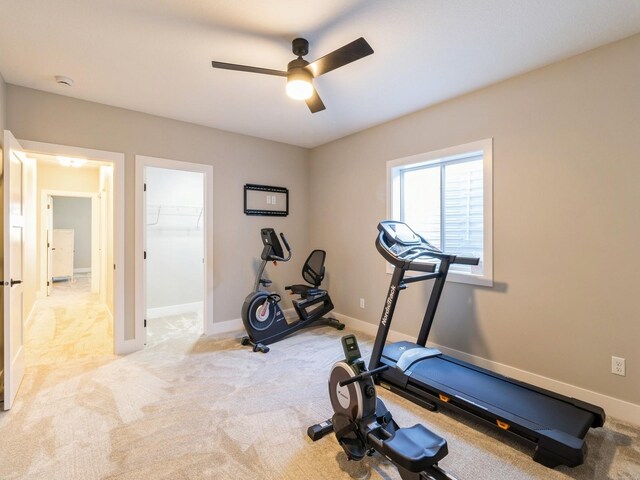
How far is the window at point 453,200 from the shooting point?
2.91 metres

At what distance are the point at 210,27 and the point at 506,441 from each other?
3.34m

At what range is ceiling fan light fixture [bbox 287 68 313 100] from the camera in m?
2.16

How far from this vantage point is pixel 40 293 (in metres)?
6.09

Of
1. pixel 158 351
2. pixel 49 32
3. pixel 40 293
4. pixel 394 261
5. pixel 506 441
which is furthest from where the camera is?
pixel 40 293

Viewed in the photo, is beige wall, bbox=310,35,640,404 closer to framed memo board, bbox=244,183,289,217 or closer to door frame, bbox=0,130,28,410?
framed memo board, bbox=244,183,289,217

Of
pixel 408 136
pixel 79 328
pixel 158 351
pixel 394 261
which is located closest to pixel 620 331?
pixel 394 261

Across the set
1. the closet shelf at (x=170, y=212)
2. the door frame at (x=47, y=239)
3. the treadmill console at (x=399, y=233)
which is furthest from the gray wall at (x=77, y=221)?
the treadmill console at (x=399, y=233)

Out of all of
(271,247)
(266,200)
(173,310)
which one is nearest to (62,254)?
(173,310)

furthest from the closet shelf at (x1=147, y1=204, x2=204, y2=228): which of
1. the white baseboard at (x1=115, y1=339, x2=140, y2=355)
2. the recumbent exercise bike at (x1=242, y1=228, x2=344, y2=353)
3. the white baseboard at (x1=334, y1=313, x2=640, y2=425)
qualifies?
the white baseboard at (x1=334, y1=313, x2=640, y2=425)

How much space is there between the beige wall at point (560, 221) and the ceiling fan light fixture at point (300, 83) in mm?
1689

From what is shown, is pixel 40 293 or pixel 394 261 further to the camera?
pixel 40 293

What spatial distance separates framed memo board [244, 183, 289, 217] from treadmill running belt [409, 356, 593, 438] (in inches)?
114

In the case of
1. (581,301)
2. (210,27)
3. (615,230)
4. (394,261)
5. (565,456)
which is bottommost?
(565,456)

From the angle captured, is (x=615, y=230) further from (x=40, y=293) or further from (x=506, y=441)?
(x=40, y=293)
